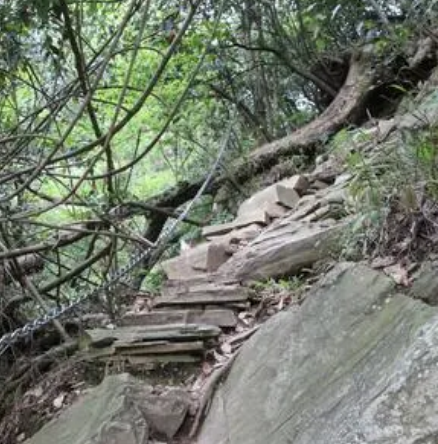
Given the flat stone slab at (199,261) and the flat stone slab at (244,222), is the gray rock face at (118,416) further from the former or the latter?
the flat stone slab at (244,222)

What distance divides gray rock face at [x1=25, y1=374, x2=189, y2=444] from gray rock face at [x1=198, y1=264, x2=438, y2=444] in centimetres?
17

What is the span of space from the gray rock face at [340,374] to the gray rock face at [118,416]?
172 mm

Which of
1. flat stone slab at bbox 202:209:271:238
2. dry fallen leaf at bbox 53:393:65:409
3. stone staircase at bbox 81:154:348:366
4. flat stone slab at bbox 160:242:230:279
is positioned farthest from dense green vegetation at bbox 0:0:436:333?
dry fallen leaf at bbox 53:393:65:409

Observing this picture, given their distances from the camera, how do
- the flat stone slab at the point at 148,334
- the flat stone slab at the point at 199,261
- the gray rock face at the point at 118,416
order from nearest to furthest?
1. the gray rock face at the point at 118,416
2. the flat stone slab at the point at 148,334
3. the flat stone slab at the point at 199,261

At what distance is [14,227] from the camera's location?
4.38 m

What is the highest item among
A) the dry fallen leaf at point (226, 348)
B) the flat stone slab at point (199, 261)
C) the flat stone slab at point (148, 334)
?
the flat stone slab at point (148, 334)

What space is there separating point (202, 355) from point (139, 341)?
33cm

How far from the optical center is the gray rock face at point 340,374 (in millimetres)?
1918

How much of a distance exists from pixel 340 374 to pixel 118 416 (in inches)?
37.6

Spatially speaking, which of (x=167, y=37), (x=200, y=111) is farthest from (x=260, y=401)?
(x=200, y=111)

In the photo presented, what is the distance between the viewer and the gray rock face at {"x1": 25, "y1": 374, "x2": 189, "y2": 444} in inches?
104

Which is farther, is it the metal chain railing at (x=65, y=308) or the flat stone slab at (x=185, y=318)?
the flat stone slab at (x=185, y=318)

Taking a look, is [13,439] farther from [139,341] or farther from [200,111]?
[200,111]

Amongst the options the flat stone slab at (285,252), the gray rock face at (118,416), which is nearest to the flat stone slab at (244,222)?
the flat stone slab at (285,252)
